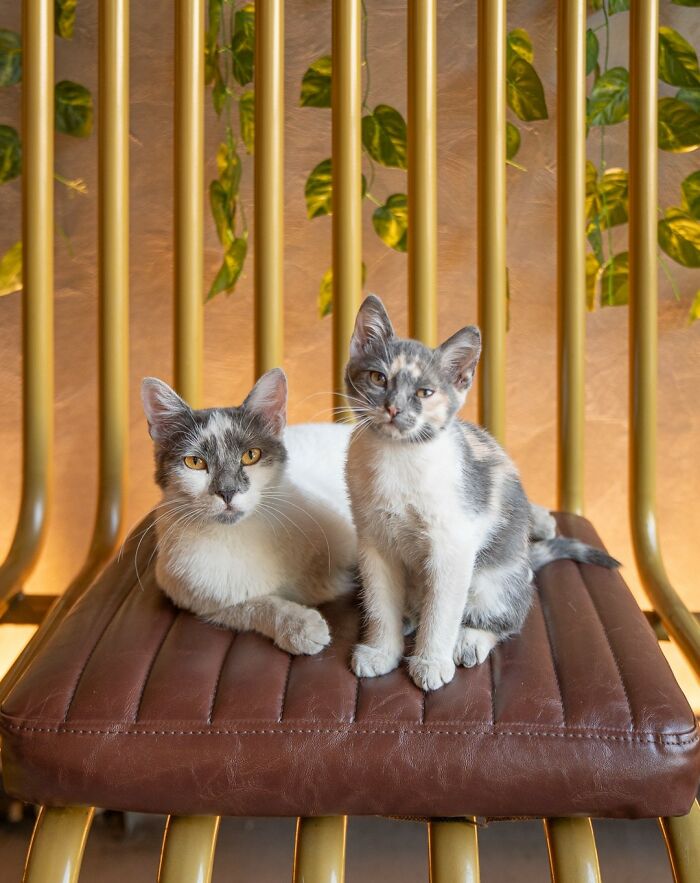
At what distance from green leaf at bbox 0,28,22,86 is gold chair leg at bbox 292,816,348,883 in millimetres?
1344

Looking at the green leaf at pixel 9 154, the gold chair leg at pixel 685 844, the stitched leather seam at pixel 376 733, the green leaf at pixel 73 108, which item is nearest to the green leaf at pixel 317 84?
the green leaf at pixel 73 108

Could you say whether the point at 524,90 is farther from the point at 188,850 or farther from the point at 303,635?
the point at 188,850

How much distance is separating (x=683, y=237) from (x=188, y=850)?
1240mm

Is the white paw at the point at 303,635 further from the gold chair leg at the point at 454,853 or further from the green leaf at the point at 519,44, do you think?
the green leaf at the point at 519,44

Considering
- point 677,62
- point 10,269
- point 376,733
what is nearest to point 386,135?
point 677,62

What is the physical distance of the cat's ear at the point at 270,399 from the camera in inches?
38.9

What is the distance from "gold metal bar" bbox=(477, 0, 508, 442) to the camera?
1341 mm

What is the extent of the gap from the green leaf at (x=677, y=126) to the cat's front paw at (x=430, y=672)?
1.04 metres

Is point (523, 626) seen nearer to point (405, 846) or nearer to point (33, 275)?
point (405, 846)

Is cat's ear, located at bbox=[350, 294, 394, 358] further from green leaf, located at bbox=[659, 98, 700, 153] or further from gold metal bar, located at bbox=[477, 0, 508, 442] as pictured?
green leaf, located at bbox=[659, 98, 700, 153]

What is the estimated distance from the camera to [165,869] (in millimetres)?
854

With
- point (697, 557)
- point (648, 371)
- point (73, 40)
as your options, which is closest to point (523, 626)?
point (648, 371)

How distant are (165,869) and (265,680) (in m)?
0.20

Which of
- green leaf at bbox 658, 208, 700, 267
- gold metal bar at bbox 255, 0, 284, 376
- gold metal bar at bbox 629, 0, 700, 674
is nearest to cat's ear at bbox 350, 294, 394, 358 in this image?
gold metal bar at bbox 255, 0, 284, 376
